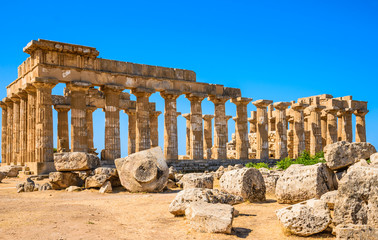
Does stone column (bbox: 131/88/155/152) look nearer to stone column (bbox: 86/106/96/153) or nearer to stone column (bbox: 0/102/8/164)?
stone column (bbox: 86/106/96/153)

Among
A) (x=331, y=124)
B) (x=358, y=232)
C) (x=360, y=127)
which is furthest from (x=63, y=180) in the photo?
(x=360, y=127)

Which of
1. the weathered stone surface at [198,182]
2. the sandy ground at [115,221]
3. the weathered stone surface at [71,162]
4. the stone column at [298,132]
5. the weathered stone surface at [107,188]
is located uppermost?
the stone column at [298,132]

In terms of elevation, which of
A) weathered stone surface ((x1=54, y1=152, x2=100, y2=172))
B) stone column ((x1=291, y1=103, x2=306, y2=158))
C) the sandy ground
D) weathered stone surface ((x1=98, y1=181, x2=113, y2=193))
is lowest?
the sandy ground

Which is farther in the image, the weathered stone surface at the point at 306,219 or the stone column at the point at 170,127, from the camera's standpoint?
the stone column at the point at 170,127

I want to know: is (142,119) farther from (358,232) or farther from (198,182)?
(358,232)

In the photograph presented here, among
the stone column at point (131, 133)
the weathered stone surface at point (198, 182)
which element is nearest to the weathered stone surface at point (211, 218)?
the weathered stone surface at point (198, 182)

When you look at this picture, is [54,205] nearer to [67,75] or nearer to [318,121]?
[67,75]

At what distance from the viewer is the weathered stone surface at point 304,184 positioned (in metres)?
8.94

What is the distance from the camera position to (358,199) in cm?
625

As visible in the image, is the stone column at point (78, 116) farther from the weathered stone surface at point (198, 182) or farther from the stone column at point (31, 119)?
the weathered stone surface at point (198, 182)

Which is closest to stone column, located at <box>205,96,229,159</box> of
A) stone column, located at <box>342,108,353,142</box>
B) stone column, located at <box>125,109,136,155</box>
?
stone column, located at <box>125,109,136,155</box>

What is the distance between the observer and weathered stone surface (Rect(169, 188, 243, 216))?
330 inches

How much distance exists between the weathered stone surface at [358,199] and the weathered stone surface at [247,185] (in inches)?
151

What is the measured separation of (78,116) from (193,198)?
1552cm
